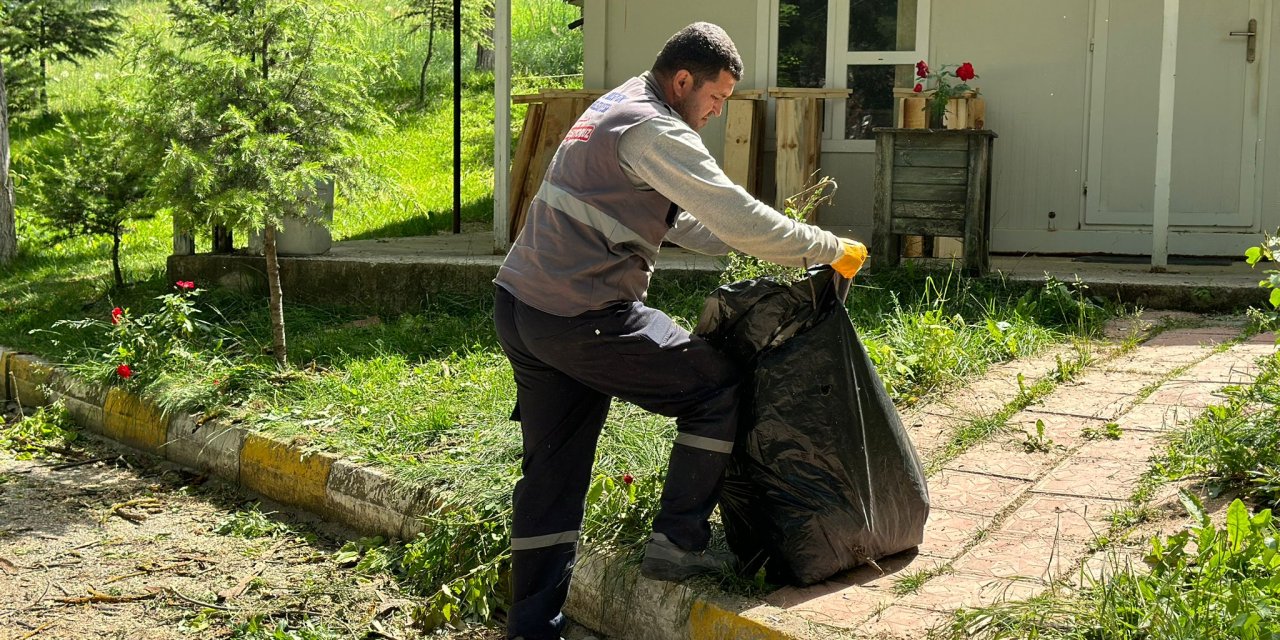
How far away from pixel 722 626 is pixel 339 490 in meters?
2.22

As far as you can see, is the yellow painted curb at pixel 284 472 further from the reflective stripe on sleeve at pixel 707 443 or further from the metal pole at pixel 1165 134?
the metal pole at pixel 1165 134

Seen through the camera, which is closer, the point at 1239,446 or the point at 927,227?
the point at 1239,446

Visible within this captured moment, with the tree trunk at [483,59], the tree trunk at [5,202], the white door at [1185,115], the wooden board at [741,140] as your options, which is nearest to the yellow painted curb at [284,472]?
the wooden board at [741,140]

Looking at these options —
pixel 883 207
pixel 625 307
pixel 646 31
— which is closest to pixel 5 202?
pixel 646 31

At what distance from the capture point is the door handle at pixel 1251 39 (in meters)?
8.62

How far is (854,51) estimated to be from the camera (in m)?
9.59

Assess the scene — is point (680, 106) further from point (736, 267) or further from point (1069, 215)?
point (1069, 215)

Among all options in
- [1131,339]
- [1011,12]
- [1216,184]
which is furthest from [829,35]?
[1131,339]

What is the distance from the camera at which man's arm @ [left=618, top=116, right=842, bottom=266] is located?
3.26m

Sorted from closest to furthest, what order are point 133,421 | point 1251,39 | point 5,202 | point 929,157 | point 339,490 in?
1. point 339,490
2. point 133,421
3. point 929,157
4. point 1251,39
5. point 5,202

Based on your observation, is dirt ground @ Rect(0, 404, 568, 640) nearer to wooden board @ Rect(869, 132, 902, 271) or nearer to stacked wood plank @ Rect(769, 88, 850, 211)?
wooden board @ Rect(869, 132, 902, 271)

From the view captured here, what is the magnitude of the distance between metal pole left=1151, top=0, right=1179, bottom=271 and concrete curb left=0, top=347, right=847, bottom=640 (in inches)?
207

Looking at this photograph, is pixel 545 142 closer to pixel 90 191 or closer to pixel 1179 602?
pixel 90 191

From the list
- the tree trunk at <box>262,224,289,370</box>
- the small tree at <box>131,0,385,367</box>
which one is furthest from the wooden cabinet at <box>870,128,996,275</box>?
the tree trunk at <box>262,224,289,370</box>
